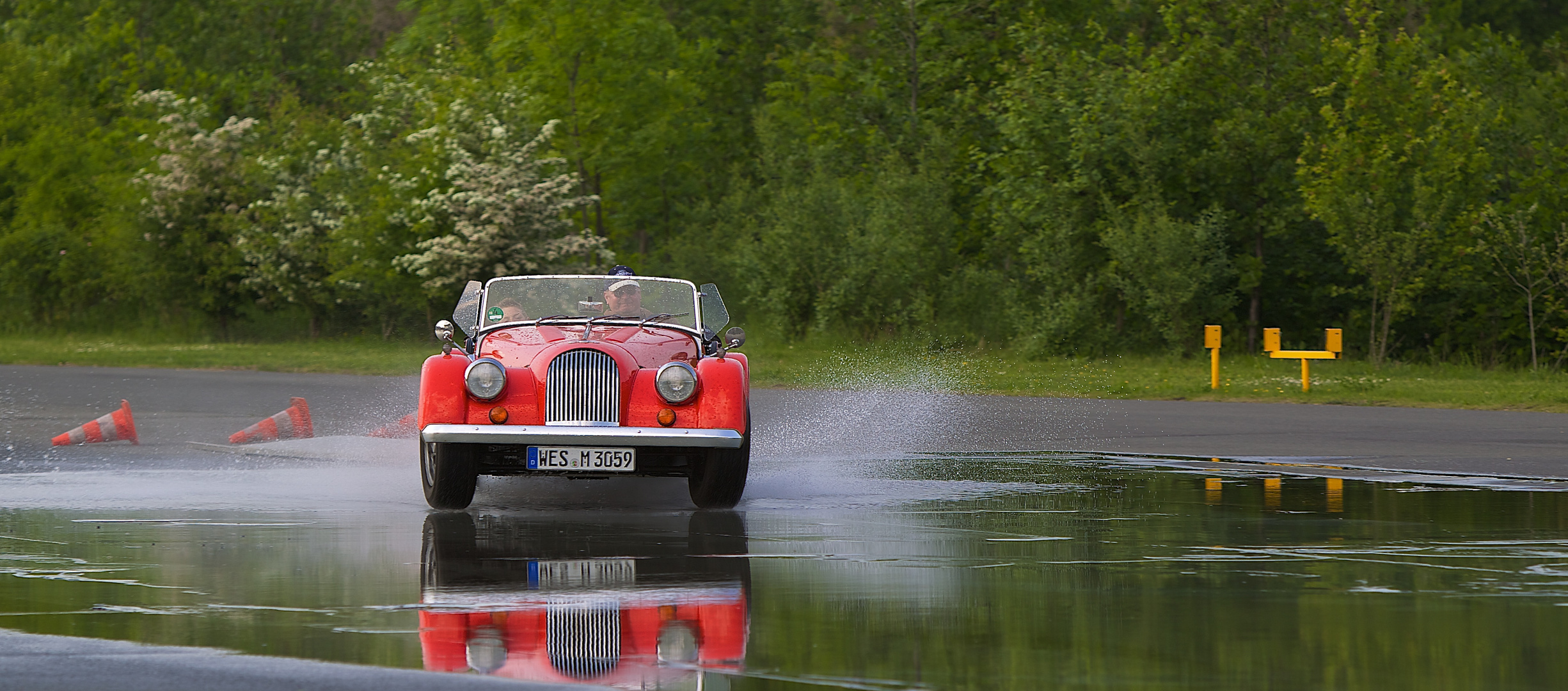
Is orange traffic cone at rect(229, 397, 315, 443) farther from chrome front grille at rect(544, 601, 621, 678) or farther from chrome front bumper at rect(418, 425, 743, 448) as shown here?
chrome front grille at rect(544, 601, 621, 678)

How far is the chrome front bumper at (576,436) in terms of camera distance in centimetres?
1152

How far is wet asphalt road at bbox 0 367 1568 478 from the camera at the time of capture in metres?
15.9

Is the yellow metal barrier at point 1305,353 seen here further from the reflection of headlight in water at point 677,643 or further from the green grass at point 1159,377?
the reflection of headlight in water at point 677,643

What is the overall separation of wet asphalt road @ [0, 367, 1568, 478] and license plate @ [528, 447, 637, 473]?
4.63 meters

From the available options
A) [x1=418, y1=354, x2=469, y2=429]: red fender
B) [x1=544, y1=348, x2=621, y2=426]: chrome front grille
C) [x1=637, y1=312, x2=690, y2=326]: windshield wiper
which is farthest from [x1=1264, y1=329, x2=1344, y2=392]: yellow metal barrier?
[x1=418, y1=354, x2=469, y2=429]: red fender

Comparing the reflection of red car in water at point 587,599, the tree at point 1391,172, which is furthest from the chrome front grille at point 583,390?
the tree at point 1391,172

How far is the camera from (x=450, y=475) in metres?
11.8

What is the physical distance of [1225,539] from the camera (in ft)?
33.8

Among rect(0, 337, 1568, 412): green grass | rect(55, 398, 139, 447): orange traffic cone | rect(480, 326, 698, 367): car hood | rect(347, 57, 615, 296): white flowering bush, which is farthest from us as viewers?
rect(347, 57, 615, 296): white flowering bush

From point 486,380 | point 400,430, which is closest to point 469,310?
point 486,380

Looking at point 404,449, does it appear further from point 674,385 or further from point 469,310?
point 674,385

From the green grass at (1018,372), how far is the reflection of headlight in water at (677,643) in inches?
647

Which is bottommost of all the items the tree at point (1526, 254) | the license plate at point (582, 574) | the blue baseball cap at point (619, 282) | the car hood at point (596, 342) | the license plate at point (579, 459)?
the license plate at point (582, 574)

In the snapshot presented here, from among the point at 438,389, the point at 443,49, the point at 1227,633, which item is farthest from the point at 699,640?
the point at 443,49
